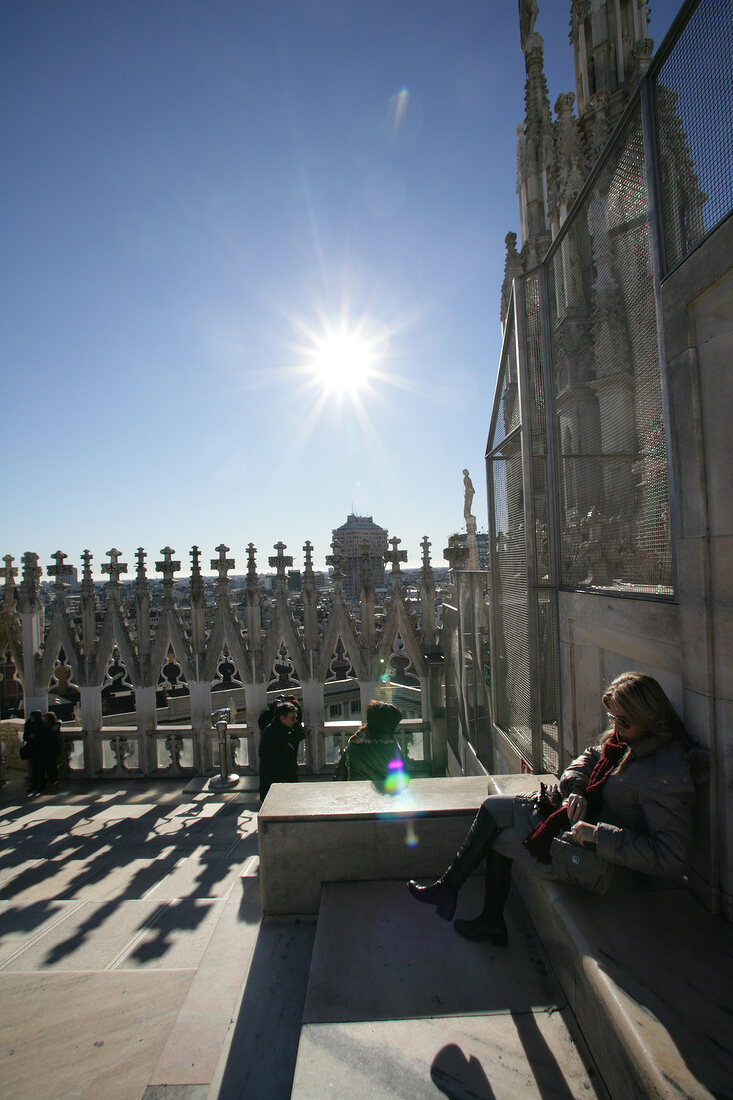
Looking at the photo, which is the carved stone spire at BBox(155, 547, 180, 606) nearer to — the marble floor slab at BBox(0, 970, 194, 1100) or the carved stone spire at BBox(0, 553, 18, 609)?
the carved stone spire at BBox(0, 553, 18, 609)

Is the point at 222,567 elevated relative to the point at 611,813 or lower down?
elevated

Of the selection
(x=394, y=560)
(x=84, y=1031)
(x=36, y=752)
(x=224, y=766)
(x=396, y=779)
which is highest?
(x=394, y=560)

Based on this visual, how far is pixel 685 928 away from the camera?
2.30m

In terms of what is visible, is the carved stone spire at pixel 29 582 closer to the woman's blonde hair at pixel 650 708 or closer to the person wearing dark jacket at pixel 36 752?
the person wearing dark jacket at pixel 36 752

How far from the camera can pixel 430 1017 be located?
2285 millimetres

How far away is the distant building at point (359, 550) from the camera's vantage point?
972cm

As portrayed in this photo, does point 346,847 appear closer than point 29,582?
Yes

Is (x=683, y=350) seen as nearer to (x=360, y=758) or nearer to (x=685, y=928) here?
(x=685, y=928)

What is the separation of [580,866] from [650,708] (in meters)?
0.78

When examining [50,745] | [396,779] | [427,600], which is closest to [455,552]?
[427,600]

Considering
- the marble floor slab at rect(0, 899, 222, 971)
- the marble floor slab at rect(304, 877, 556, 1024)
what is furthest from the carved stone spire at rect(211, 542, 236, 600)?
the marble floor slab at rect(304, 877, 556, 1024)

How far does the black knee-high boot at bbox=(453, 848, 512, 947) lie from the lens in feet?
9.04

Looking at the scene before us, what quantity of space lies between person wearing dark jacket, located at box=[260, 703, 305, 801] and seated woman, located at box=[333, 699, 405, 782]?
1.26m

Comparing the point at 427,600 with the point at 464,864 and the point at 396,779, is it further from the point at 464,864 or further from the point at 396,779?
the point at 464,864
